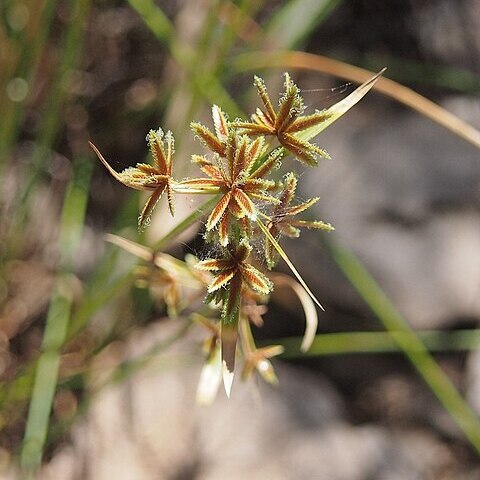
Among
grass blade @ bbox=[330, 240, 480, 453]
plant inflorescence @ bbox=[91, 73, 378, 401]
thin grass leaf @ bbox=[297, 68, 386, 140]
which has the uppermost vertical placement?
thin grass leaf @ bbox=[297, 68, 386, 140]

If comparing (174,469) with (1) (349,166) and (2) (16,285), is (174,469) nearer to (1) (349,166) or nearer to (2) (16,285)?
(2) (16,285)

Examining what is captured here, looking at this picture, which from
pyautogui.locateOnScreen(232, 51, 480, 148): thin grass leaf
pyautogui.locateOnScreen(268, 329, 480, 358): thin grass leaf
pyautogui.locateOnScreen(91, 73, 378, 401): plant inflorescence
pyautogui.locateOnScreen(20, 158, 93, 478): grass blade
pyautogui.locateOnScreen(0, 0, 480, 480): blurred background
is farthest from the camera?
pyautogui.locateOnScreen(268, 329, 480, 358): thin grass leaf

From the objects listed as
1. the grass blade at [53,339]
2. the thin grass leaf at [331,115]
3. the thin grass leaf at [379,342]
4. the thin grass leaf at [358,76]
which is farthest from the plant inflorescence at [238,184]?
the thin grass leaf at [379,342]

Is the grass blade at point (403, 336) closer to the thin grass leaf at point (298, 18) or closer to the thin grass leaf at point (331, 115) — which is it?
the thin grass leaf at point (298, 18)

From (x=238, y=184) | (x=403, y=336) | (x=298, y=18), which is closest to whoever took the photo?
(x=238, y=184)

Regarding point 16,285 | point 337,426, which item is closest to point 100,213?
point 16,285

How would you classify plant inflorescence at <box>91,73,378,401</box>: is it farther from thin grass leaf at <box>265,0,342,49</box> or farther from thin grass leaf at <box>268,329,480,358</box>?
thin grass leaf at <box>268,329,480,358</box>

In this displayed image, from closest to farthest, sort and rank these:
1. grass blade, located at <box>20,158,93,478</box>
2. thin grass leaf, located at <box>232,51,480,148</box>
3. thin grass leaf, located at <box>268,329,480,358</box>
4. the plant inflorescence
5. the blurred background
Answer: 1. the plant inflorescence
2. thin grass leaf, located at <box>232,51,480,148</box>
3. grass blade, located at <box>20,158,93,478</box>
4. the blurred background
5. thin grass leaf, located at <box>268,329,480,358</box>

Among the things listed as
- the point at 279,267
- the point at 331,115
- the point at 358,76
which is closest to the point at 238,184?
the point at 331,115

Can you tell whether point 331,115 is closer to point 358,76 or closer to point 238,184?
point 238,184

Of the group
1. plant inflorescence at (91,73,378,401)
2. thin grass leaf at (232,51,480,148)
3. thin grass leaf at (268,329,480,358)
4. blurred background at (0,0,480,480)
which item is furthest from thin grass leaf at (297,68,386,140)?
thin grass leaf at (268,329,480,358)
